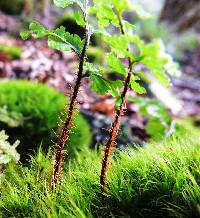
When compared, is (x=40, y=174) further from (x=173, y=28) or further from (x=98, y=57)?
(x=173, y=28)

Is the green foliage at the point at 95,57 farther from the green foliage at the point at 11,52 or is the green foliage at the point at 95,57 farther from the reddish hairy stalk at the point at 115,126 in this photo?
the reddish hairy stalk at the point at 115,126

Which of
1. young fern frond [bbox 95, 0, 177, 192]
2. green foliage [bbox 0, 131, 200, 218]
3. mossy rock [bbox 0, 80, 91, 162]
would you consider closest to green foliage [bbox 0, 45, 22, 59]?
mossy rock [bbox 0, 80, 91, 162]

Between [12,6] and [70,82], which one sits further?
[12,6]

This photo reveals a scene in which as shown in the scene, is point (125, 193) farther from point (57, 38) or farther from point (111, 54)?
point (57, 38)

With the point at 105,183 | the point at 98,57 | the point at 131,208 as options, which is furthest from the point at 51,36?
the point at 98,57

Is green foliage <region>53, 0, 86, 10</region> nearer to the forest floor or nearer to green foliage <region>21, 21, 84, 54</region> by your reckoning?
green foliage <region>21, 21, 84, 54</region>

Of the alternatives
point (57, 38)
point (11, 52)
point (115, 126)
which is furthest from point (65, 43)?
point (11, 52)

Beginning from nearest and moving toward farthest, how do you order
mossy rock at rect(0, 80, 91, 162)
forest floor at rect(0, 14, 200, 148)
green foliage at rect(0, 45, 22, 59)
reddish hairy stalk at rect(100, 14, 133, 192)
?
reddish hairy stalk at rect(100, 14, 133, 192)
mossy rock at rect(0, 80, 91, 162)
forest floor at rect(0, 14, 200, 148)
green foliage at rect(0, 45, 22, 59)
